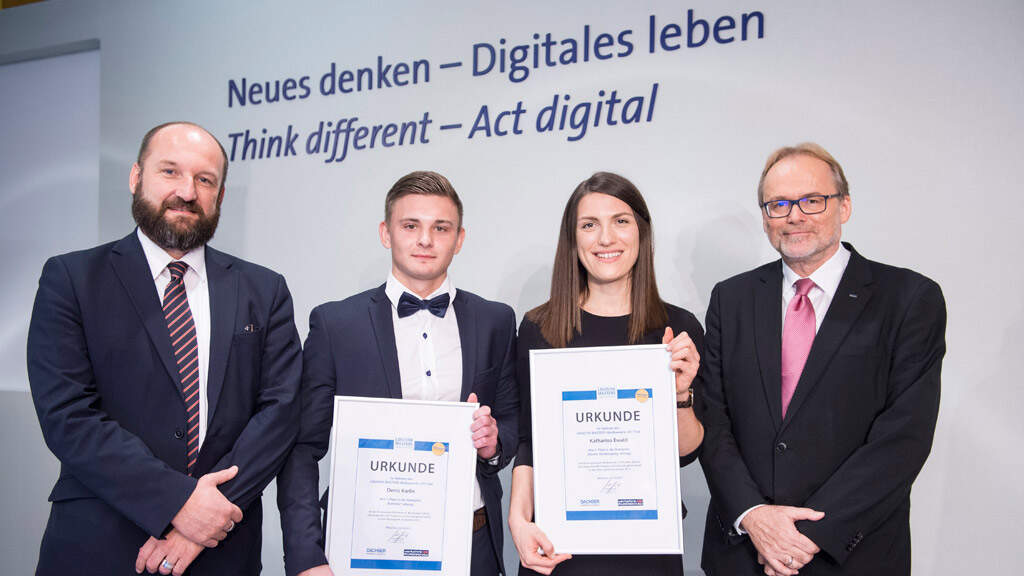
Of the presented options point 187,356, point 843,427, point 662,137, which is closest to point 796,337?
point 843,427

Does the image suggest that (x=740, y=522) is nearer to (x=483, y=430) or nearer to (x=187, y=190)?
(x=483, y=430)

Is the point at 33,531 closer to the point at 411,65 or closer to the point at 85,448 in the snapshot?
the point at 85,448

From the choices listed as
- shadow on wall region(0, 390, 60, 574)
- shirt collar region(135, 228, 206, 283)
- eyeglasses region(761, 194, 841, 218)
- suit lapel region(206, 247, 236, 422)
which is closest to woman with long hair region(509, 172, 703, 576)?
eyeglasses region(761, 194, 841, 218)

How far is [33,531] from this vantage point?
4.91m

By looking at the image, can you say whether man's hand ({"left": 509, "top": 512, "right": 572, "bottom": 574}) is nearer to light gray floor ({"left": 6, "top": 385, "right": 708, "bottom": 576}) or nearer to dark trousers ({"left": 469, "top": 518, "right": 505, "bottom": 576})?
dark trousers ({"left": 469, "top": 518, "right": 505, "bottom": 576})

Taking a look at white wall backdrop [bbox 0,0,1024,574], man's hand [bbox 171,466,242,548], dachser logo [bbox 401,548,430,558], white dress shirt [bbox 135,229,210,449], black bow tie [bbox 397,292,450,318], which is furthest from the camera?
white wall backdrop [bbox 0,0,1024,574]

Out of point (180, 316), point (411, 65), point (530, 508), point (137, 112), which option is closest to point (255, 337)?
point (180, 316)

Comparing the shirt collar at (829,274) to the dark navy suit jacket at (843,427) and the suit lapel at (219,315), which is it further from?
the suit lapel at (219,315)

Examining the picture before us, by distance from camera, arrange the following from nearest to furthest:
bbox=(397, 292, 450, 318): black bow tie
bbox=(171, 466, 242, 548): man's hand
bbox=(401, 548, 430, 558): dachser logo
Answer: bbox=(171, 466, 242, 548): man's hand, bbox=(401, 548, 430, 558): dachser logo, bbox=(397, 292, 450, 318): black bow tie

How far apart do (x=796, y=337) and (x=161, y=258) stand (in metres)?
2.13

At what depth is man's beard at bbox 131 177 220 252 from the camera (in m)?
2.42

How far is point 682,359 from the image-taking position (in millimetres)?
2262

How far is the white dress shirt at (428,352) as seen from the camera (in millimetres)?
2549

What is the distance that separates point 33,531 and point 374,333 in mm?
3905
